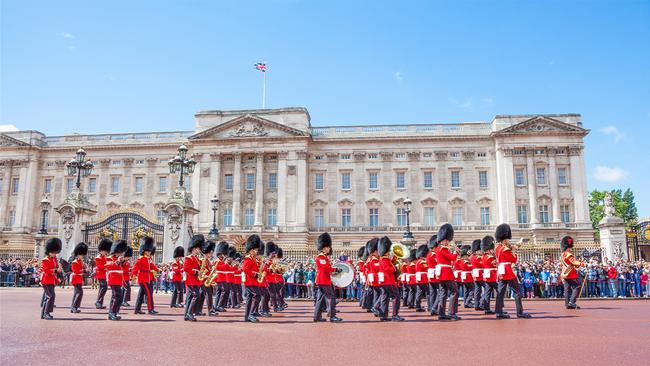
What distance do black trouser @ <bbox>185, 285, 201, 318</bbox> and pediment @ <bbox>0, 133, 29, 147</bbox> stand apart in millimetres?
48421

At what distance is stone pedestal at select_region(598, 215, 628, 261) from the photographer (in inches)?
883

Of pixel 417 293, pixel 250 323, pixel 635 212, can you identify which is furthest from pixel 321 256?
pixel 635 212

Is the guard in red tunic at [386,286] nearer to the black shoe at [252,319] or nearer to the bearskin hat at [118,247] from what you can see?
the black shoe at [252,319]

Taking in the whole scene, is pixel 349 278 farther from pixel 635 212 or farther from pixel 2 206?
pixel 635 212

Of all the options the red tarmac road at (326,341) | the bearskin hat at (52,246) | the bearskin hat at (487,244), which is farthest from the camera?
the bearskin hat at (487,244)

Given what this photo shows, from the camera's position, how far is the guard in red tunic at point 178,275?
1417 cm

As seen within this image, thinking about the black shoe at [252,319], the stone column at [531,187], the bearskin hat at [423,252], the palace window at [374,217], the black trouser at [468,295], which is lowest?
the black shoe at [252,319]

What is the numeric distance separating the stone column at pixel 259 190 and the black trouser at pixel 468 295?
31.8 metres

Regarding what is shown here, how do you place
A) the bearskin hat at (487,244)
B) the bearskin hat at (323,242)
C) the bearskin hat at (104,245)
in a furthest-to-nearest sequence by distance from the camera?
the bearskin hat at (104,245) < the bearskin hat at (487,244) < the bearskin hat at (323,242)

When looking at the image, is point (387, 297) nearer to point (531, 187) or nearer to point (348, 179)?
point (348, 179)

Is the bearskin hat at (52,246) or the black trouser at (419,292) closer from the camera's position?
the bearskin hat at (52,246)

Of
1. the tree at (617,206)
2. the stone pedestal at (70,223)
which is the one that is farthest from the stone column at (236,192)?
the tree at (617,206)

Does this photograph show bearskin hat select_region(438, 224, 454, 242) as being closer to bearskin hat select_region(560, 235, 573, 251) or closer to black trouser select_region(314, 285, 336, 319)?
black trouser select_region(314, 285, 336, 319)

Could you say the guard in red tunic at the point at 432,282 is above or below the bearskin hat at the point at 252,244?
below
